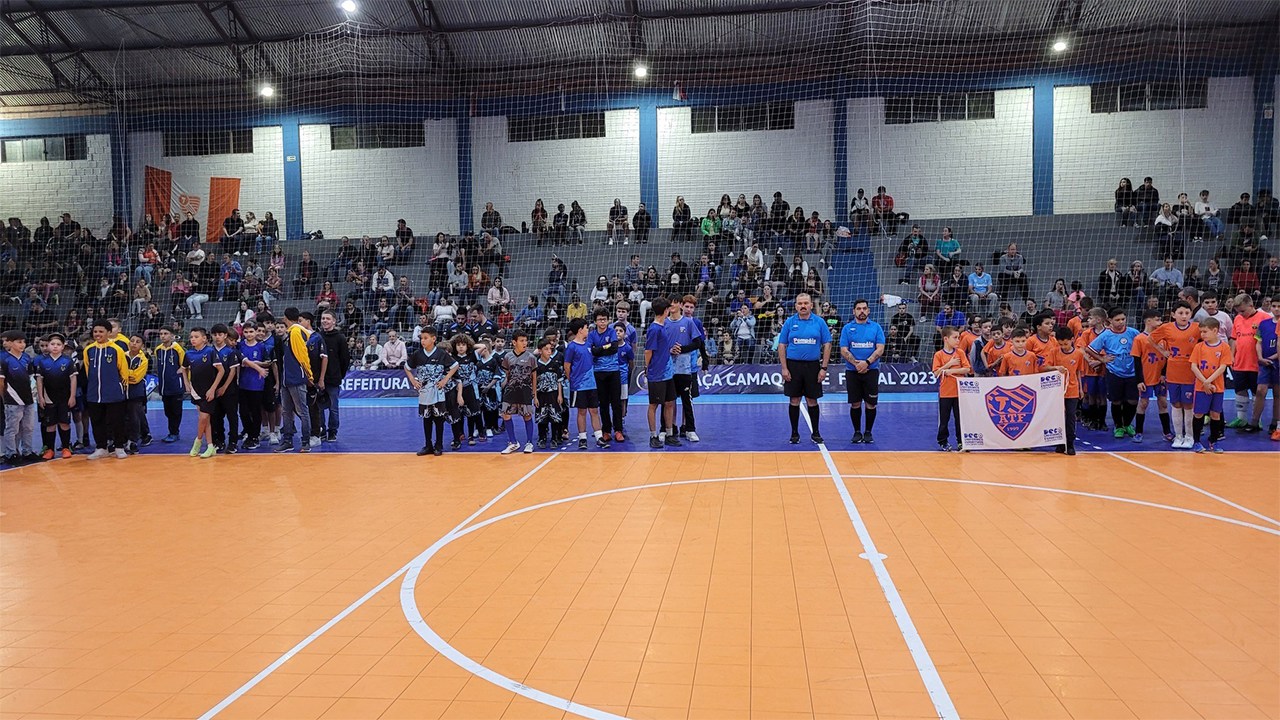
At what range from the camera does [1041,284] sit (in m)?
19.6

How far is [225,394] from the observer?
424 inches

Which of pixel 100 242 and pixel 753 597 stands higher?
pixel 100 242

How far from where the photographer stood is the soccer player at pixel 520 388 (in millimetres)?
10227

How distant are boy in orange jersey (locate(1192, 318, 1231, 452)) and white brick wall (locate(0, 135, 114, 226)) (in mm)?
28055

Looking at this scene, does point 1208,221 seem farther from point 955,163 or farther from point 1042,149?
point 955,163

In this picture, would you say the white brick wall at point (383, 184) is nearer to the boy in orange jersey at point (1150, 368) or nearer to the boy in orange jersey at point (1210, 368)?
the boy in orange jersey at point (1150, 368)

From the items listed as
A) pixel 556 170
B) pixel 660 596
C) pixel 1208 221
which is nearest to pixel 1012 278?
pixel 1208 221

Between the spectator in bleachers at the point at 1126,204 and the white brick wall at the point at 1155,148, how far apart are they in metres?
0.98

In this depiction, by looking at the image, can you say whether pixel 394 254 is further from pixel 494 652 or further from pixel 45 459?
pixel 494 652

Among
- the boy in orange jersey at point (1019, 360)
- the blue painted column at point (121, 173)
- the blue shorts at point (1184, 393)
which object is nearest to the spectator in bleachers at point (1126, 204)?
the blue shorts at point (1184, 393)

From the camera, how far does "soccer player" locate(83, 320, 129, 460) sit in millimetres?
10453

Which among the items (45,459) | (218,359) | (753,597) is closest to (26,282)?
(45,459)

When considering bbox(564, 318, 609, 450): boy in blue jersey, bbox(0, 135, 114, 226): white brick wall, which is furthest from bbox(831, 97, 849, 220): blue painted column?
bbox(0, 135, 114, 226): white brick wall

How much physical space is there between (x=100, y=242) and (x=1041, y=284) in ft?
86.3
